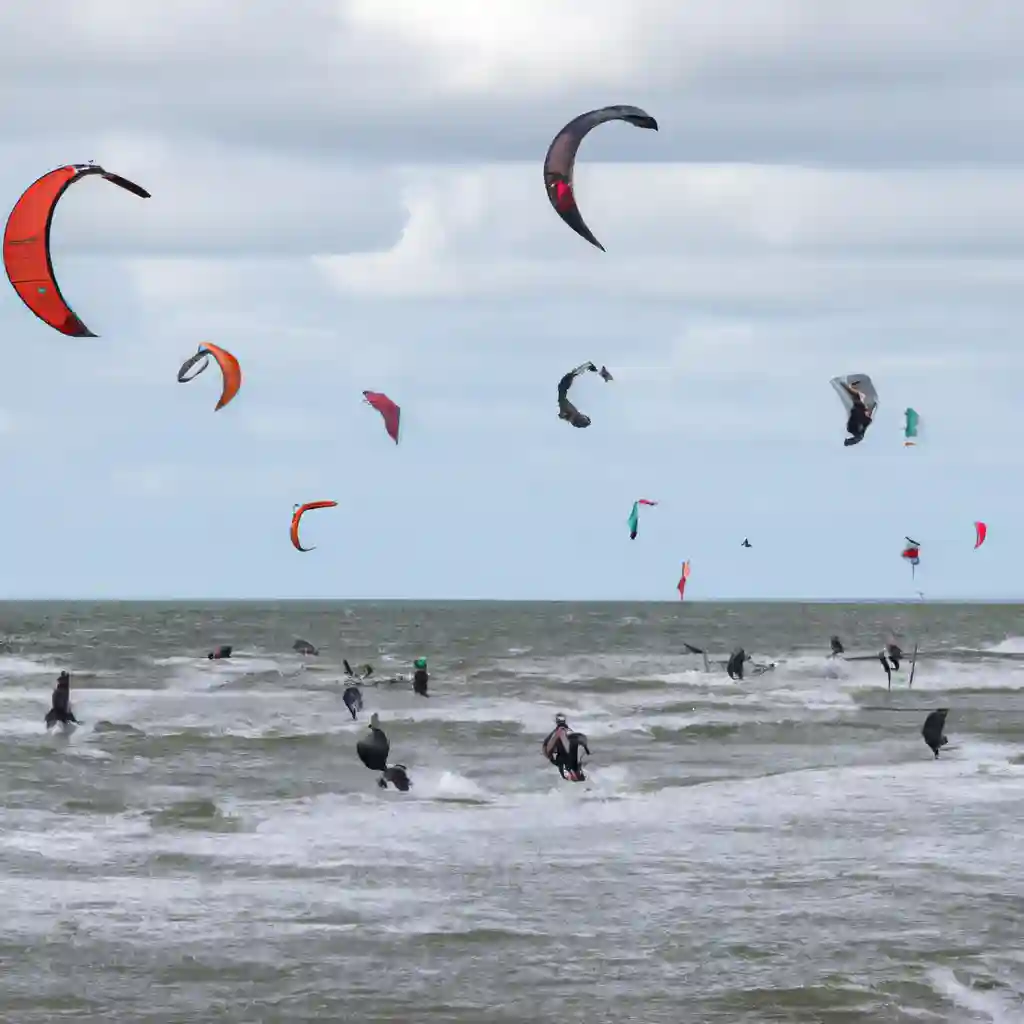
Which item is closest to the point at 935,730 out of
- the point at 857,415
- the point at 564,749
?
the point at 857,415

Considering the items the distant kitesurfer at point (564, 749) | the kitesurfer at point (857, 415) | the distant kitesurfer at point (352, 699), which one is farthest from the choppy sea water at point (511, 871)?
the kitesurfer at point (857, 415)

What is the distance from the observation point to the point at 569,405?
29.7 metres

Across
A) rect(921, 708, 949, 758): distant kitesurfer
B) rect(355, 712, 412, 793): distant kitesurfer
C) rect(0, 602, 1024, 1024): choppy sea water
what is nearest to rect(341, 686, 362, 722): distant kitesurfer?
rect(0, 602, 1024, 1024): choppy sea water

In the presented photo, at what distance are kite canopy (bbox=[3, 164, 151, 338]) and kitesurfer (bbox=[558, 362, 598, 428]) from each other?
32.3 ft

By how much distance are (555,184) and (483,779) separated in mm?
7920

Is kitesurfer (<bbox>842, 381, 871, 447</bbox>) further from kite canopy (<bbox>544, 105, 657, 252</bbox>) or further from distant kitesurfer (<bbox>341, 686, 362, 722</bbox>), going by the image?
distant kitesurfer (<bbox>341, 686, 362, 722</bbox>)

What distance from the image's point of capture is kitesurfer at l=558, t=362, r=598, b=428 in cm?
2898

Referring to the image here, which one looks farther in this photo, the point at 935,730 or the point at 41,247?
the point at 935,730

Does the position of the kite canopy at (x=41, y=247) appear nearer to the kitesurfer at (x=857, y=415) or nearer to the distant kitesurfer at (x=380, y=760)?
the distant kitesurfer at (x=380, y=760)

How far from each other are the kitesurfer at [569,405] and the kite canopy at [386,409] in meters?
3.46

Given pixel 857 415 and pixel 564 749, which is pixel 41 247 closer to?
pixel 564 749

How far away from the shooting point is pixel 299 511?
43.6 metres

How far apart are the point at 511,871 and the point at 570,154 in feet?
29.5

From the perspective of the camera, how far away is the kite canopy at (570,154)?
70.6ft
